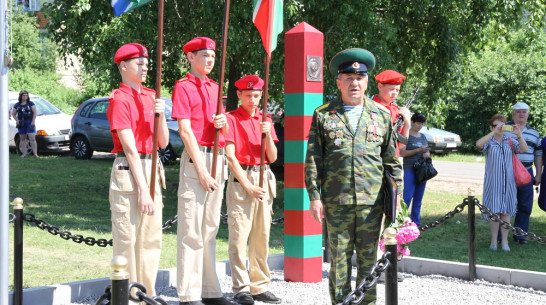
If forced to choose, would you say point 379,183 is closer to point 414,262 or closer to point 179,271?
point 179,271

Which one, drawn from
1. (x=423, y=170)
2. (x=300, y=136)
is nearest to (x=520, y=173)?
(x=423, y=170)

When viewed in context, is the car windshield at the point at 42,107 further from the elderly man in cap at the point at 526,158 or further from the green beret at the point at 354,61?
the green beret at the point at 354,61

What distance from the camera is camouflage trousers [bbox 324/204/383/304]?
5320 mm

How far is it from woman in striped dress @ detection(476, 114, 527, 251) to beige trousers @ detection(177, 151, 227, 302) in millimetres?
4761

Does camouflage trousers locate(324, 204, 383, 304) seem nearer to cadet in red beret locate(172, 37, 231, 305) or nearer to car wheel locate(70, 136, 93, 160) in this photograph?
cadet in red beret locate(172, 37, 231, 305)

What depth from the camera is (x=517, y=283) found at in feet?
24.9

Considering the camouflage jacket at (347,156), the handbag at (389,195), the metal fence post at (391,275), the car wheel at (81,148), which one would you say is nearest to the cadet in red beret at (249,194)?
the camouflage jacket at (347,156)

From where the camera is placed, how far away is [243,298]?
6.55m

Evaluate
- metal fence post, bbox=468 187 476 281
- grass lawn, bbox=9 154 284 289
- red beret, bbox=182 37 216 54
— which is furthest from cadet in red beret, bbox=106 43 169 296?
metal fence post, bbox=468 187 476 281

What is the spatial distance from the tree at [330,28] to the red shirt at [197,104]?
4.92 m

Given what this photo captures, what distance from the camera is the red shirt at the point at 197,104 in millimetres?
5832

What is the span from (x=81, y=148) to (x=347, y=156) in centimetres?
1580

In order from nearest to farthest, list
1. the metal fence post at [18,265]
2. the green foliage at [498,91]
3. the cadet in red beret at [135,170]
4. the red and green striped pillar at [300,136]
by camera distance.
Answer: the cadet in red beret at [135,170] < the metal fence post at [18,265] < the red and green striped pillar at [300,136] < the green foliage at [498,91]

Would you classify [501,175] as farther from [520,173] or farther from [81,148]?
[81,148]
